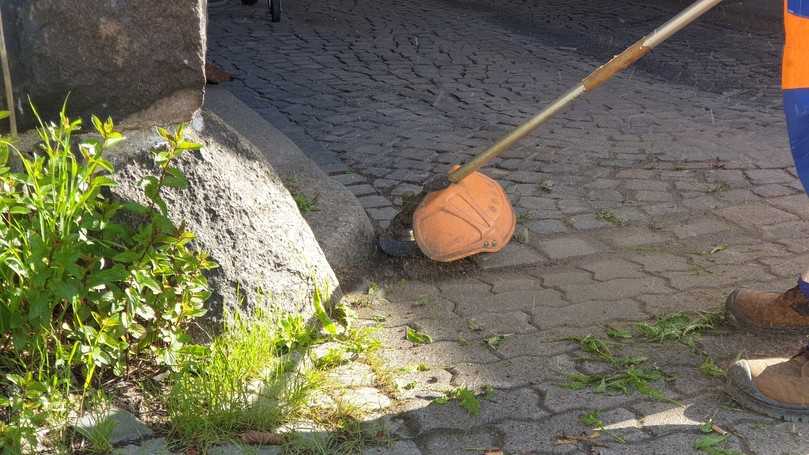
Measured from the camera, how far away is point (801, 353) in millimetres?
2982

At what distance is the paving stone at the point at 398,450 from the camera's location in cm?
265

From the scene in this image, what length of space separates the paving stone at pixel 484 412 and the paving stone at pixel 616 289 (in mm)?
824

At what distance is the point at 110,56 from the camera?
3061 mm

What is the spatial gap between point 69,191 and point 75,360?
1.47ft

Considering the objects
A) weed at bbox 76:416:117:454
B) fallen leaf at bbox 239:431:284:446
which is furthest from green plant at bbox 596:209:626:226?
weed at bbox 76:416:117:454

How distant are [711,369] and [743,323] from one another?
349 mm

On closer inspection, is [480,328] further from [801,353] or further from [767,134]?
[767,134]

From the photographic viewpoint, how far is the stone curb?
3828 mm

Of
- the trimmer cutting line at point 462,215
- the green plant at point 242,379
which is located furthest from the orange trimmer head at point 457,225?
the green plant at point 242,379

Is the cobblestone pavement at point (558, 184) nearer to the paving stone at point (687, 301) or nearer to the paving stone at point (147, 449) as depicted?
the paving stone at point (687, 301)

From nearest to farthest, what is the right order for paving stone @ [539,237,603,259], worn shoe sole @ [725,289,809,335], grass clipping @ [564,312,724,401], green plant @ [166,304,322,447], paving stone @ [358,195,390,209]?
green plant @ [166,304,322,447]
grass clipping @ [564,312,724,401]
worn shoe sole @ [725,289,809,335]
paving stone @ [539,237,603,259]
paving stone @ [358,195,390,209]

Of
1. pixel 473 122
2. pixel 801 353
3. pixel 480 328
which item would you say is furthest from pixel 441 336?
pixel 473 122

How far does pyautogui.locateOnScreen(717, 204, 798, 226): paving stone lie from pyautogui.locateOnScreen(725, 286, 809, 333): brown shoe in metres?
1.16

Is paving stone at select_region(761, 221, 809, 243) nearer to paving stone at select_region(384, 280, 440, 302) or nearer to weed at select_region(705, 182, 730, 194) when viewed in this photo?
weed at select_region(705, 182, 730, 194)
